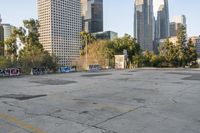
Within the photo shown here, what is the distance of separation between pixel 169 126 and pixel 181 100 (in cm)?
506

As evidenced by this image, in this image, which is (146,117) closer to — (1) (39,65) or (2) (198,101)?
(2) (198,101)

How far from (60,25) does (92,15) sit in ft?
209

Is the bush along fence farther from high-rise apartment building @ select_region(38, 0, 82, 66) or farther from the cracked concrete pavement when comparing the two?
high-rise apartment building @ select_region(38, 0, 82, 66)

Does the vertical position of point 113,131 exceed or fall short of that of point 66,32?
it falls short

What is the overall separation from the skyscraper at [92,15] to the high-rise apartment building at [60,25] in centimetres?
4020

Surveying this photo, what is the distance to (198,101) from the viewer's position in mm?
12312

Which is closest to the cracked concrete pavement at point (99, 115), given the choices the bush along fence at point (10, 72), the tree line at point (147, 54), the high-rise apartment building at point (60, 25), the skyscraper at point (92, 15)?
the bush along fence at point (10, 72)

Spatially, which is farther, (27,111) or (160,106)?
(160,106)

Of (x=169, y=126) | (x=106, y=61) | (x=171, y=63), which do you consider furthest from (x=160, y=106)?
(x=171, y=63)

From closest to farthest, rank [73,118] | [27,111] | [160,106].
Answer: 1. [73,118]
2. [27,111]
3. [160,106]

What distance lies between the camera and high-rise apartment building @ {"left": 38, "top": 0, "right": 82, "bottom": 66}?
3114 inches

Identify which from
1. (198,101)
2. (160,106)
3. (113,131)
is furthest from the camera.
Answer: (198,101)

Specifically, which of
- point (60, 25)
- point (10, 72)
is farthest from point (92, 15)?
point (10, 72)

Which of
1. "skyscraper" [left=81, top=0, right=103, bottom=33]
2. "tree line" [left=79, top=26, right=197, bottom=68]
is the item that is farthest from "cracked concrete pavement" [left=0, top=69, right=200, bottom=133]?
"skyscraper" [left=81, top=0, right=103, bottom=33]
